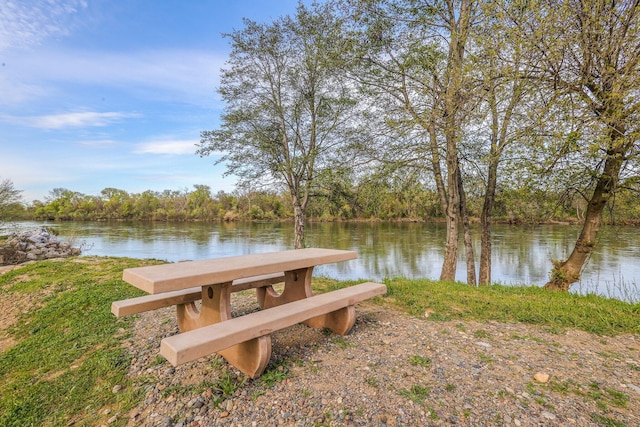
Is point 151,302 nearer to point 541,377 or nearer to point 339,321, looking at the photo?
point 339,321

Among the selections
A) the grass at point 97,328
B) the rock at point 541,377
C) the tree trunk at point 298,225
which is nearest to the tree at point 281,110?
the tree trunk at point 298,225

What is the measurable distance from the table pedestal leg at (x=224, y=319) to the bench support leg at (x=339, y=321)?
33.8 inches

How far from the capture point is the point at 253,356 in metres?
2.00

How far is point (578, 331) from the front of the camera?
2.88 meters

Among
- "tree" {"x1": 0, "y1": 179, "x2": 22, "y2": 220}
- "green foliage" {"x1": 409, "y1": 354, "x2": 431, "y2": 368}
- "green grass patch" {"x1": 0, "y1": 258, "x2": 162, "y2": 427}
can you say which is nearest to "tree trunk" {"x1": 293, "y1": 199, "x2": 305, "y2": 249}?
"green grass patch" {"x1": 0, "y1": 258, "x2": 162, "y2": 427}

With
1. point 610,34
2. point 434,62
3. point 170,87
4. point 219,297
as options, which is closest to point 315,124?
point 434,62

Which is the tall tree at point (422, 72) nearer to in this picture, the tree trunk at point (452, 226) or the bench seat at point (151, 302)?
the tree trunk at point (452, 226)

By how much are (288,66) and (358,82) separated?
4.30m

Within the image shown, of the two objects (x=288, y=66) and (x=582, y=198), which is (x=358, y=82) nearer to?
(x=288, y=66)

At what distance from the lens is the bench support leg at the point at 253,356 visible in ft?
6.42

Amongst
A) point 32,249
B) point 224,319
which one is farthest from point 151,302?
point 32,249

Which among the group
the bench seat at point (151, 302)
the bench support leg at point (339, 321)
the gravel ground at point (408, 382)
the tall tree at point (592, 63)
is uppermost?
the tall tree at point (592, 63)

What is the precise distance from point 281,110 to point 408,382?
30.7 feet

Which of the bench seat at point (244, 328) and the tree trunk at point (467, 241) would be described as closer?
the bench seat at point (244, 328)
